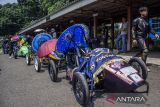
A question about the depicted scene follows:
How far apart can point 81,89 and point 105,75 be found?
0.54 meters

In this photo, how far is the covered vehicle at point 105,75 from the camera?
5.05 meters

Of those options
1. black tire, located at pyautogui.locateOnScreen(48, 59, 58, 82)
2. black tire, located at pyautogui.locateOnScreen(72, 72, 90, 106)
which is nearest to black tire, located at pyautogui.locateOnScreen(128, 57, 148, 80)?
black tire, located at pyautogui.locateOnScreen(72, 72, 90, 106)

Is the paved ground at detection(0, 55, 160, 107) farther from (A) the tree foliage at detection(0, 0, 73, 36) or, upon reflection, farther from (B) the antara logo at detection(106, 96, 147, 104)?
(A) the tree foliage at detection(0, 0, 73, 36)

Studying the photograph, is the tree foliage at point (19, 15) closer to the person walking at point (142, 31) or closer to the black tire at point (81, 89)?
the person walking at point (142, 31)

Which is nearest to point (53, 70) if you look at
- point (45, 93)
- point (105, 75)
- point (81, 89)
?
point (45, 93)

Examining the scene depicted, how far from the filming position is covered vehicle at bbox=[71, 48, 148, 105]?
199 inches

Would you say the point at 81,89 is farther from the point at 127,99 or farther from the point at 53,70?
the point at 53,70

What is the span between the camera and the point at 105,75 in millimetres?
5496

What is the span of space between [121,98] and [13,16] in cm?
6399

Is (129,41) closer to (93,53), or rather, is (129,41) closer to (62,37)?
(62,37)

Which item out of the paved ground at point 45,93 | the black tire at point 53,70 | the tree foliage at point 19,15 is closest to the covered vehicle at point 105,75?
the paved ground at point 45,93

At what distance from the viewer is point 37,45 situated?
1122cm

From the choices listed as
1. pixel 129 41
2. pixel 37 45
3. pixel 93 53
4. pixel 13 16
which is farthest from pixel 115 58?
pixel 13 16

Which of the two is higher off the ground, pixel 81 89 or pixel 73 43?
pixel 73 43
